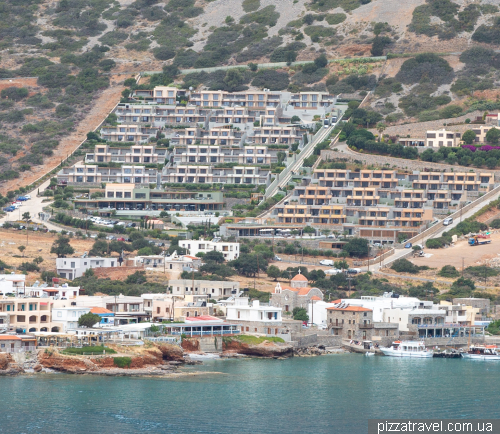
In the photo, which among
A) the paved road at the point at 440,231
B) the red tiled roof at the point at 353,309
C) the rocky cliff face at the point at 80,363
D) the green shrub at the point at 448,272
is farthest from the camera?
the paved road at the point at 440,231

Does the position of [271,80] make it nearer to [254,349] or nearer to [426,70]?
[426,70]

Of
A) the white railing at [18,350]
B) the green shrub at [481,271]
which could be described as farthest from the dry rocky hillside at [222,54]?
the white railing at [18,350]

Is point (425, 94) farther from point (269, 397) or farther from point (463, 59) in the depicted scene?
point (269, 397)

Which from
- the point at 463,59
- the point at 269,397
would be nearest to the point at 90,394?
the point at 269,397

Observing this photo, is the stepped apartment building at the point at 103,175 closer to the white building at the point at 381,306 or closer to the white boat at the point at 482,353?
the white building at the point at 381,306

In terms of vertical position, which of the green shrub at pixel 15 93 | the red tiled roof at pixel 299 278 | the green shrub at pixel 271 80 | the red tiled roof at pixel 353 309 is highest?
the green shrub at pixel 271 80

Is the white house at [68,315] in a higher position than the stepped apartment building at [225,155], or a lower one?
lower
